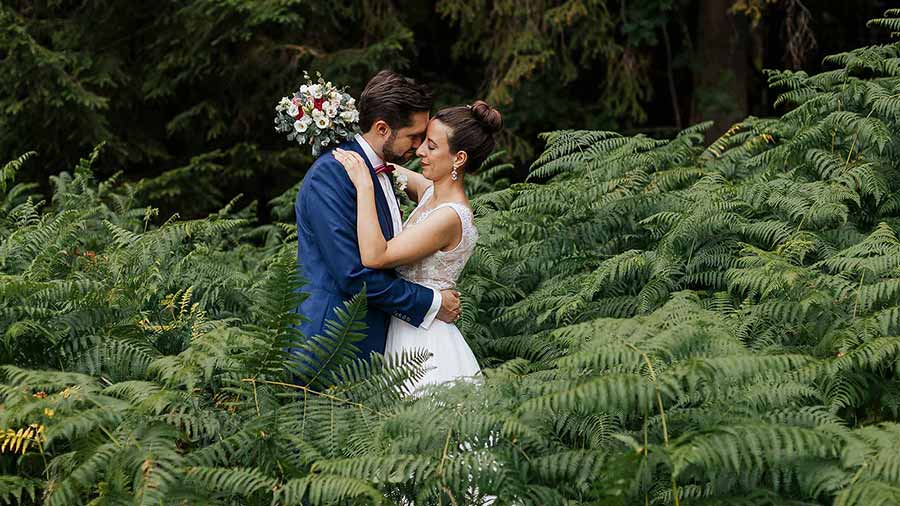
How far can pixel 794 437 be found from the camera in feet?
10.3

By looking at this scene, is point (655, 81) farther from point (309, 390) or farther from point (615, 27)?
point (309, 390)

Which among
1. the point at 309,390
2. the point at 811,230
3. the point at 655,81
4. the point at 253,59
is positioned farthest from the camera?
the point at 655,81

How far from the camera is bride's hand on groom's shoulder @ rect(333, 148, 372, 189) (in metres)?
4.37

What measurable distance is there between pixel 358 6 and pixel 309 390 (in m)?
6.77

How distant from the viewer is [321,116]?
4.62 metres

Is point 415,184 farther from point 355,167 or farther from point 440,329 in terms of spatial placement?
point 440,329

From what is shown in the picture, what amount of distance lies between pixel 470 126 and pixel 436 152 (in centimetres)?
22

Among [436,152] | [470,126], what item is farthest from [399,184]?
[470,126]

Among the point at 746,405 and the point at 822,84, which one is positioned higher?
the point at 822,84

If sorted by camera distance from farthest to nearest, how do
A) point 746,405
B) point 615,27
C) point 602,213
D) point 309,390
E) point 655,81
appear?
1. point 655,81
2. point 615,27
3. point 602,213
4. point 309,390
5. point 746,405

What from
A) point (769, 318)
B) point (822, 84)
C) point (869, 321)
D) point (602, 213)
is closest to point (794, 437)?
point (869, 321)

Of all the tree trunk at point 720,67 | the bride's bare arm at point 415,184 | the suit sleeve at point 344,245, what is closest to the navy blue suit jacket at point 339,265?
the suit sleeve at point 344,245

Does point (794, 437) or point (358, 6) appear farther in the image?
point (358, 6)

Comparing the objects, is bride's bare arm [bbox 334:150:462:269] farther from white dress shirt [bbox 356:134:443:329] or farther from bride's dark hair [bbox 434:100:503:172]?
bride's dark hair [bbox 434:100:503:172]
